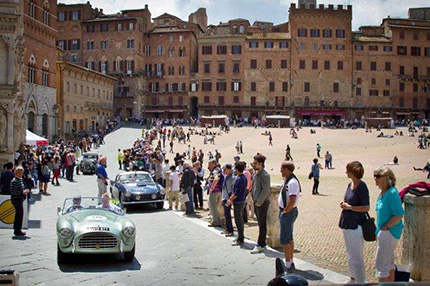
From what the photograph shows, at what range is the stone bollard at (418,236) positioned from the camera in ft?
26.3

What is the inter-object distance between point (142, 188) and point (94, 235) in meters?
8.23

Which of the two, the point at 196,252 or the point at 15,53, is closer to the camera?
the point at 196,252

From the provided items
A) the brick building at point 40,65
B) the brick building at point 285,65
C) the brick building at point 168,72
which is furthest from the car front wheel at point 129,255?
the brick building at point 168,72

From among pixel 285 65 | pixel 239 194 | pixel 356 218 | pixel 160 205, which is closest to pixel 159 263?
pixel 239 194

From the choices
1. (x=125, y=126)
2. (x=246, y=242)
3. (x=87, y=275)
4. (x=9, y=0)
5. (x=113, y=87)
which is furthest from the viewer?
(x=113, y=87)

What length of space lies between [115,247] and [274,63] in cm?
7297

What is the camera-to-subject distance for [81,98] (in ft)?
203

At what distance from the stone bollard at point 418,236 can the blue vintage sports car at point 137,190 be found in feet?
34.7

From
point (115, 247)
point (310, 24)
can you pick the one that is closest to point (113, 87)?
point (310, 24)

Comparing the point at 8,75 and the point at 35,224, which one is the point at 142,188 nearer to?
the point at 35,224

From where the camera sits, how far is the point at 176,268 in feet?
30.4

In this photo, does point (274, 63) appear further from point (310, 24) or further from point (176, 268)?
point (176, 268)

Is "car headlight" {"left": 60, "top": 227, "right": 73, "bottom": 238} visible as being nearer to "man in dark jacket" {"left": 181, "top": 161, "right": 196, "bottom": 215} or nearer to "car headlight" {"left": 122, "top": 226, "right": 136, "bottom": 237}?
"car headlight" {"left": 122, "top": 226, "right": 136, "bottom": 237}

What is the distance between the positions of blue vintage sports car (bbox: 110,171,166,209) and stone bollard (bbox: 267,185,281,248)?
22.7 feet
